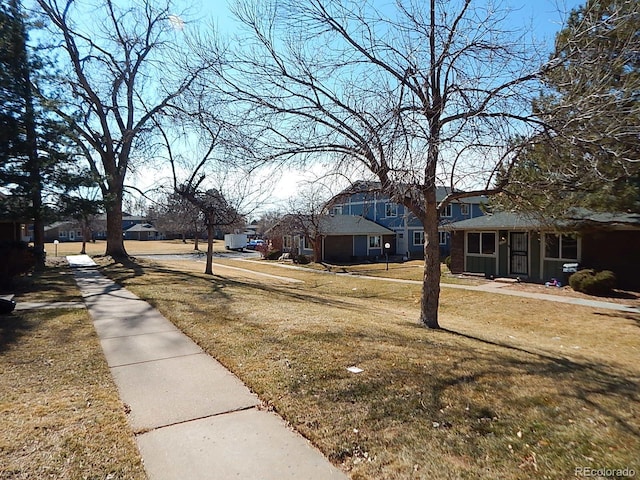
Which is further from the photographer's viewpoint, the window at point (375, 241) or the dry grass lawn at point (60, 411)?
the window at point (375, 241)

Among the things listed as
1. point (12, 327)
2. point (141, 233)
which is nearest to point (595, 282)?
point (12, 327)

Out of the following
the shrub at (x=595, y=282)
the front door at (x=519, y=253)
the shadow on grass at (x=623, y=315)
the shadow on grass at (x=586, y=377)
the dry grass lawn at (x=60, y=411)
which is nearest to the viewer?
the dry grass lawn at (x=60, y=411)

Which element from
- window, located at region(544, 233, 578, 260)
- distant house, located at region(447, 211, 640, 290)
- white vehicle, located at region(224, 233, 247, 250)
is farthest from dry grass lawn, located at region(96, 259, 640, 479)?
white vehicle, located at region(224, 233, 247, 250)

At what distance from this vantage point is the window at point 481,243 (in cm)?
2005

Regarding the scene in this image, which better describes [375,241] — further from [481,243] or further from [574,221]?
[574,221]

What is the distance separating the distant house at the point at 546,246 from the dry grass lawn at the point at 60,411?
12.0 m

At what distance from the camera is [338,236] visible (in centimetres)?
3244

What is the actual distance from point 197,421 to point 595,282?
51.3ft

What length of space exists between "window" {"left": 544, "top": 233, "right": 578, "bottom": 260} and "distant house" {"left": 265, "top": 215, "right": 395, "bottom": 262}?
13.6 m

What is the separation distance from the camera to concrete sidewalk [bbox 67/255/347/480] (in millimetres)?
2834

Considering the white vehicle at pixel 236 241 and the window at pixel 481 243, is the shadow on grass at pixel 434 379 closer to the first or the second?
→ the window at pixel 481 243

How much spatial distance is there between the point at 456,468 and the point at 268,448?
1.35m

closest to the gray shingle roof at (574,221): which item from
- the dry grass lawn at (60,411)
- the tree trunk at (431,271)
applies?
the tree trunk at (431,271)

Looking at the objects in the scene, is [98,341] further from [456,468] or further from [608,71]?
[608,71]
